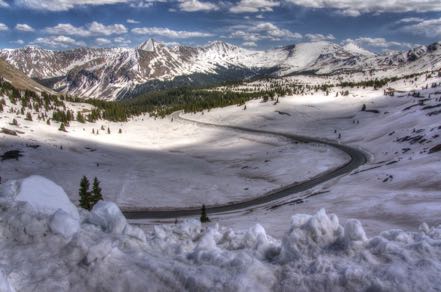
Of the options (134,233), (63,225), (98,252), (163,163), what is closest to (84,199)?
(134,233)

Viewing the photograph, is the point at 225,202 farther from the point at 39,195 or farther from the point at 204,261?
the point at 204,261

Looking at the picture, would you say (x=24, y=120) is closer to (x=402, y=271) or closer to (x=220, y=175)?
(x=220, y=175)

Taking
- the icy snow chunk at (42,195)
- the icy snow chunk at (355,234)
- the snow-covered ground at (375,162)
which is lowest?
the snow-covered ground at (375,162)

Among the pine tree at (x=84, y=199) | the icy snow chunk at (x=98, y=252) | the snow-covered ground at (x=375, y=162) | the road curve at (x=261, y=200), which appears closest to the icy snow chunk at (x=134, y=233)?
the icy snow chunk at (x=98, y=252)

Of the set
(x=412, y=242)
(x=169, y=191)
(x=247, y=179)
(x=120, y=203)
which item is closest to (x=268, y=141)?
(x=247, y=179)

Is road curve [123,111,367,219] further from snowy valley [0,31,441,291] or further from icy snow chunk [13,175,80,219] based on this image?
icy snow chunk [13,175,80,219]

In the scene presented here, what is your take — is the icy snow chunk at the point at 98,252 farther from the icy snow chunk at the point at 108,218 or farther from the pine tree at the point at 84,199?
the pine tree at the point at 84,199
